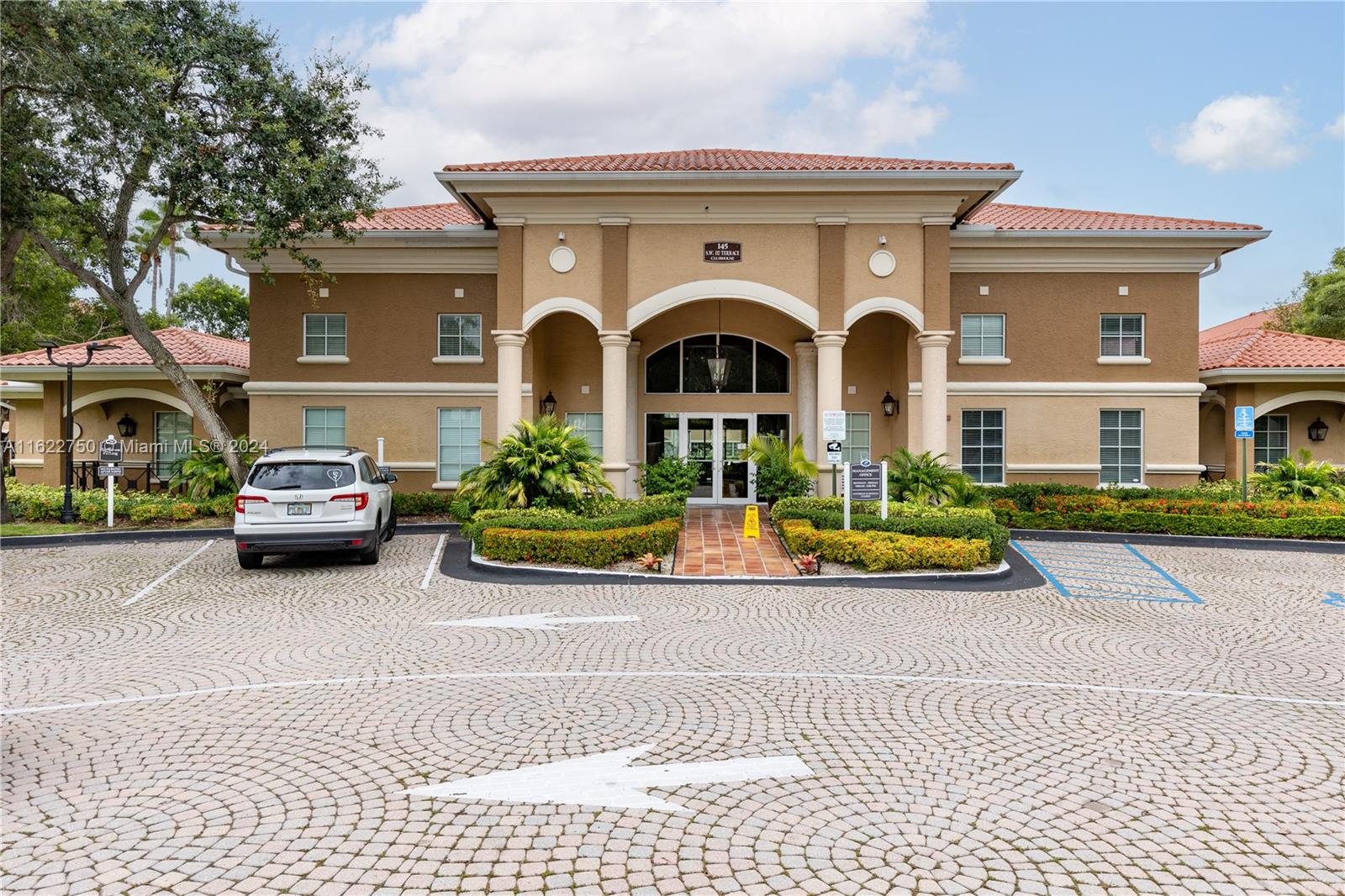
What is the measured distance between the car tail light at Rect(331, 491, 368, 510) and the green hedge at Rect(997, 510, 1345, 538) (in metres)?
12.1

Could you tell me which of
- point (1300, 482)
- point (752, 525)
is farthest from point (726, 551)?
point (1300, 482)

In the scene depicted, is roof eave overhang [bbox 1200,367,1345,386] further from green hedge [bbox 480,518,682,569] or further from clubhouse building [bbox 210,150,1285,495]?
green hedge [bbox 480,518,682,569]

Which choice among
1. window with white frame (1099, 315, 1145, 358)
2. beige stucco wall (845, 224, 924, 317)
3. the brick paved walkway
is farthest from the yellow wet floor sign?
window with white frame (1099, 315, 1145, 358)

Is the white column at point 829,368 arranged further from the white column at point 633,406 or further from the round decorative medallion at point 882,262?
Result: the white column at point 633,406

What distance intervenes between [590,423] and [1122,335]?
1298cm

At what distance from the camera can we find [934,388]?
52.6 feet

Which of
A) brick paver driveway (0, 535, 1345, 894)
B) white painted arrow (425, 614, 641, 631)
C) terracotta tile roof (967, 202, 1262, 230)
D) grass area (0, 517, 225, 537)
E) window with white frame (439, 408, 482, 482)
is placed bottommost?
brick paver driveway (0, 535, 1345, 894)

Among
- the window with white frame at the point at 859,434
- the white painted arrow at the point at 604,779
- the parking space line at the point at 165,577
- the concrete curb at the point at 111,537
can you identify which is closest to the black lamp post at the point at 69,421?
the concrete curb at the point at 111,537

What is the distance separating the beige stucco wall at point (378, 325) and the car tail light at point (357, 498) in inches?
306

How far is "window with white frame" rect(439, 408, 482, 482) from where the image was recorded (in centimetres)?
1889

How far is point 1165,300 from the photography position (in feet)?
60.6

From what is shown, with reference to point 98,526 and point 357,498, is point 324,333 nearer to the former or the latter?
point 98,526

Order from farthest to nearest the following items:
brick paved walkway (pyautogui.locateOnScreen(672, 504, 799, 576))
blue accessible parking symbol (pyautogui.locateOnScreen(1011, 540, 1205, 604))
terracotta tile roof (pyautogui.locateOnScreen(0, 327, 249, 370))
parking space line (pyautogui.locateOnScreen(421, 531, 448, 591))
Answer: terracotta tile roof (pyautogui.locateOnScreen(0, 327, 249, 370)) < brick paved walkway (pyautogui.locateOnScreen(672, 504, 799, 576)) < parking space line (pyautogui.locateOnScreen(421, 531, 448, 591)) < blue accessible parking symbol (pyautogui.locateOnScreen(1011, 540, 1205, 604))

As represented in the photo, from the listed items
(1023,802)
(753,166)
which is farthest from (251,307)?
(1023,802)
